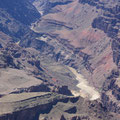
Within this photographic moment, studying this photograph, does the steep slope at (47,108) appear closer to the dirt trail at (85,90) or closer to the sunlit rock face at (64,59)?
the sunlit rock face at (64,59)

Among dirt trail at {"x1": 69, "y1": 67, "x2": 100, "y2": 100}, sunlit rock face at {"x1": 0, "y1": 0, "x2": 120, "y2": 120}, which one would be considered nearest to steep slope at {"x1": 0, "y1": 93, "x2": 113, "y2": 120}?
sunlit rock face at {"x1": 0, "y1": 0, "x2": 120, "y2": 120}

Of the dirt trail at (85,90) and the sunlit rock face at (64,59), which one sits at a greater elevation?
the sunlit rock face at (64,59)

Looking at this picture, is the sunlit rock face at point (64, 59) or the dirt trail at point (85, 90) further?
the dirt trail at point (85, 90)

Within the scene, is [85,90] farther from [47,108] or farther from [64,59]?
[47,108]

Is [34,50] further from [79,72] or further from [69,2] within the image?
[69,2]

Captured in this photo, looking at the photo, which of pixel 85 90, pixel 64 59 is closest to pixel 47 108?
pixel 85 90

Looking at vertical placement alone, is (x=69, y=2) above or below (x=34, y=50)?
above

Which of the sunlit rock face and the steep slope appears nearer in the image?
the steep slope

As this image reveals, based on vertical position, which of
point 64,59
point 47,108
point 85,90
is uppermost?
point 64,59

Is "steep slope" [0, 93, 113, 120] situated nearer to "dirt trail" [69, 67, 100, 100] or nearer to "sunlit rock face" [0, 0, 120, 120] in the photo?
"sunlit rock face" [0, 0, 120, 120]

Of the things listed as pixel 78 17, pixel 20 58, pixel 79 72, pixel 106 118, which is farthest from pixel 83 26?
pixel 106 118

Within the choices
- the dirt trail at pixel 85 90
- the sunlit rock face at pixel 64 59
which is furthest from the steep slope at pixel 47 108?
the dirt trail at pixel 85 90
